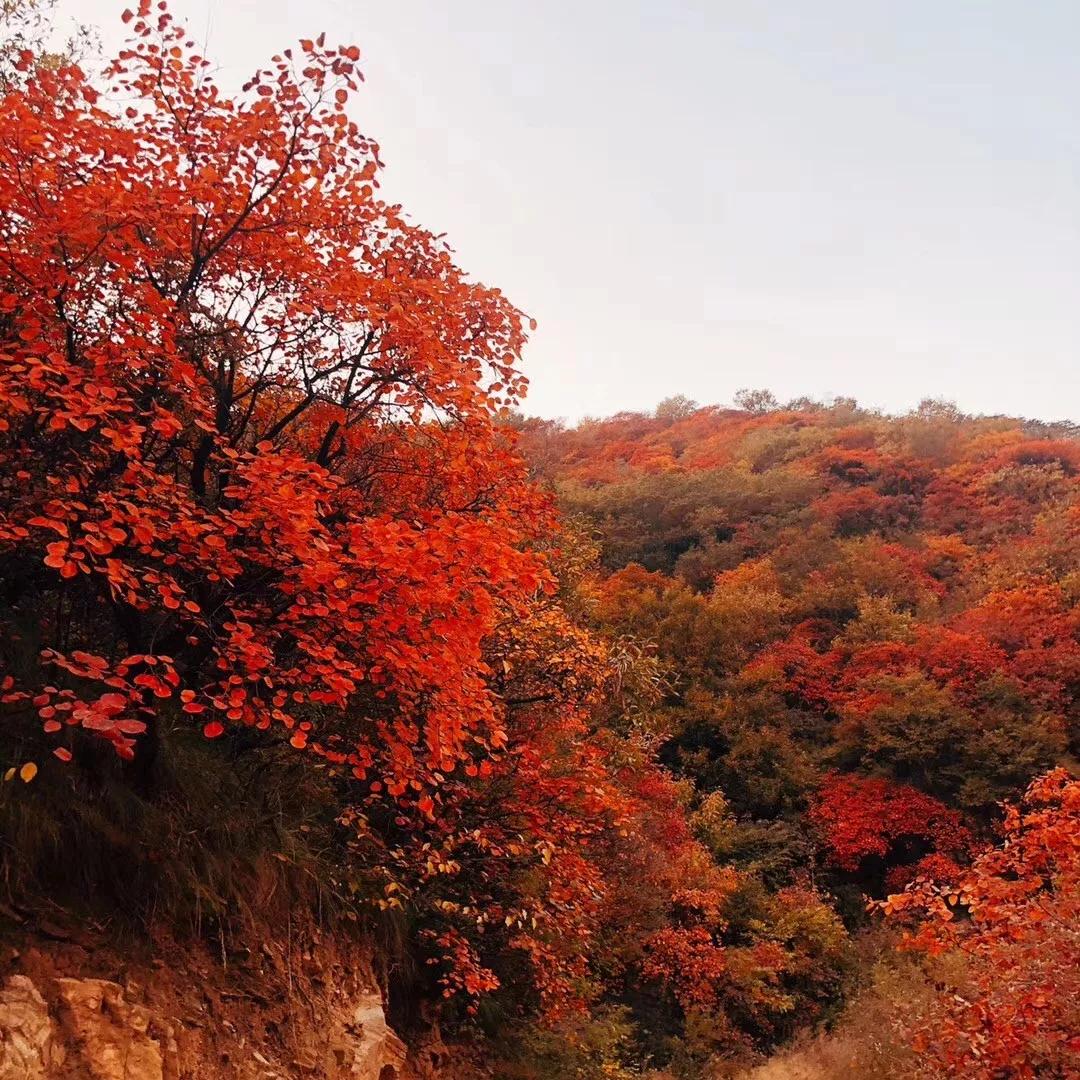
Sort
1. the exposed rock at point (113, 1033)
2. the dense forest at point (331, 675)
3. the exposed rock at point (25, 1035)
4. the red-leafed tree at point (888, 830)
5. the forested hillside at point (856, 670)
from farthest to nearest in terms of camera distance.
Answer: the red-leafed tree at point (888, 830), the forested hillside at point (856, 670), the dense forest at point (331, 675), the exposed rock at point (113, 1033), the exposed rock at point (25, 1035)

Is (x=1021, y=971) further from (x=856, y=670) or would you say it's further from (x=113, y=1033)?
(x=856, y=670)

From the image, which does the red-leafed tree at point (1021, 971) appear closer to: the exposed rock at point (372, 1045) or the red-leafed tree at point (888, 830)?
the exposed rock at point (372, 1045)

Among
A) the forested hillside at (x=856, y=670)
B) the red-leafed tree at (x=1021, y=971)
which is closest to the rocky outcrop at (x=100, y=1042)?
the red-leafed tree at (x=1021, y=971)

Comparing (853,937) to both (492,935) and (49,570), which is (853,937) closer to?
(492,935)

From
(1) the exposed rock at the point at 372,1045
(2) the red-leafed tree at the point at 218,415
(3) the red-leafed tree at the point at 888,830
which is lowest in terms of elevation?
(3) the red-leafed tree at the point at 888,830

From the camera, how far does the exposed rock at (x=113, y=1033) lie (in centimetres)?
351

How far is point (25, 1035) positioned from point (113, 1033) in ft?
1.57

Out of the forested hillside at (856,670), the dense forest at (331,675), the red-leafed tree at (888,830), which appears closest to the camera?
the dense forest at (331,675)

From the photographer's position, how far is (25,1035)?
3277 mm

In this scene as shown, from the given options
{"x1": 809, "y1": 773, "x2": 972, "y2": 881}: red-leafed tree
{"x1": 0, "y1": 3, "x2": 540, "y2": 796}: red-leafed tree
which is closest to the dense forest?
{"x1": 0, "y1": 3, "x2": 540, "y2": 796}: red-leafed tree

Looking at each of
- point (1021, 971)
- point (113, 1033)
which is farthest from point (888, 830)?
point (113, 1033)

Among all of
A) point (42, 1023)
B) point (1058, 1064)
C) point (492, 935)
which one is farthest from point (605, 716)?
point (42, 1023)

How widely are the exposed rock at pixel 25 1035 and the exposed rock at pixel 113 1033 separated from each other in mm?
116

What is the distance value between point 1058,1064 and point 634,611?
1821 centimetres
